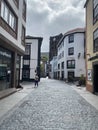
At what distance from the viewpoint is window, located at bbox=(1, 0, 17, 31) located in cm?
1527

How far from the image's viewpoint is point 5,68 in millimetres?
17625

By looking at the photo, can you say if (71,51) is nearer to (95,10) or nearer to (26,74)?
(26,74)

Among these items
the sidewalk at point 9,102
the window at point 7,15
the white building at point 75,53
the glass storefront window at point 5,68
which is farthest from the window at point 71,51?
the sidewalk at point 9,102

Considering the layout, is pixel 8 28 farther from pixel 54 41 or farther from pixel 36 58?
pixel 54 41

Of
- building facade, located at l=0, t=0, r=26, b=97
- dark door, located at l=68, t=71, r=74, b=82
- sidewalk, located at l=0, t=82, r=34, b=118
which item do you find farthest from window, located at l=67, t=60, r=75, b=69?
sidewalk, located at l=0, t=82, r=34, b=118

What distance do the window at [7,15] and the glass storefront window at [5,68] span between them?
2369 millimetres

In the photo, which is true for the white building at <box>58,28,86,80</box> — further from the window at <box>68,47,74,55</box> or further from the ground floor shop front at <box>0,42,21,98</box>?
the ground floor shop front at <box>0,42,21,98</box>

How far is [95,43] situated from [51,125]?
13539 millimetres

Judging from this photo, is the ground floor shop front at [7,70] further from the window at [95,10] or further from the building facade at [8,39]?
the window at [95,10]

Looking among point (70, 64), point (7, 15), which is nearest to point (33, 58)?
point (70, 64)

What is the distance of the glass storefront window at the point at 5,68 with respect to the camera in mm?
16422

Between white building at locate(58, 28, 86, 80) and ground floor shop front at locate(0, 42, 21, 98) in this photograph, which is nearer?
ground floor shop front at locate(0, 42, 21, 98)

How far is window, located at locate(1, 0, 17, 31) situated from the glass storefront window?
237 centimetres

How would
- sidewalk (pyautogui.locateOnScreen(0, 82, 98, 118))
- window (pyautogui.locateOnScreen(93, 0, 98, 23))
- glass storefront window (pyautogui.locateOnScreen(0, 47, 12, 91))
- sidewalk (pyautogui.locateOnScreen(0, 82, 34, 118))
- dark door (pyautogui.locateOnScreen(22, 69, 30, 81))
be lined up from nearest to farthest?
sidewalk (pyautogui.locateOnScreen(0, 82, 34, 118)) < sidewalk (pyautogui.locateOnScreen(0, 82, 98, 118)) < glass storefront window (pyautogui.locateOnScreen(0, 47, 12, 91)) < window (pyautogui.locateOnScreen(93, 0, 98, 23)) < dark door (pyautogui.locateOnScreen(22, 69, 30, 81))
